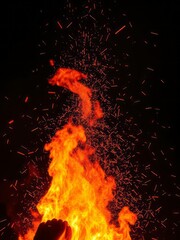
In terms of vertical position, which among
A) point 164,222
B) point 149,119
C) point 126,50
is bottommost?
point 164,222

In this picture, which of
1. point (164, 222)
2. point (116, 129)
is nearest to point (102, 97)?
point (116, 129)

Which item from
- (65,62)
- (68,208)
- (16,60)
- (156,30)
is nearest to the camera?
(68,208)

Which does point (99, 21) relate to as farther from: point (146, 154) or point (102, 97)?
point (146, 154)

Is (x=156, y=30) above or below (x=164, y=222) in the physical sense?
above

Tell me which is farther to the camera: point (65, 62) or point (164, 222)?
point (164, 222)

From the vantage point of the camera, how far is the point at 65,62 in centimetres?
697

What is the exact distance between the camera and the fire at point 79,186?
512cm

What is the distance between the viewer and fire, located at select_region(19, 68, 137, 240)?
5.12 metres

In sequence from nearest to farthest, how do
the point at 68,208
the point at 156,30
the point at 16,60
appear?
1. the point at 68,208
2. the point at 156,30
3. the point at 16,60

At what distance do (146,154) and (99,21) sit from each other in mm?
→ 3359

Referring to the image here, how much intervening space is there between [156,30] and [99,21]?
136 cm

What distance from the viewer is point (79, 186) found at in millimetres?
5754

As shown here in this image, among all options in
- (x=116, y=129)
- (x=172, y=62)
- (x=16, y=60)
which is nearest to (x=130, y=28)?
(x=172, y=62)

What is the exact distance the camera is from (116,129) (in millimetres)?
7645
